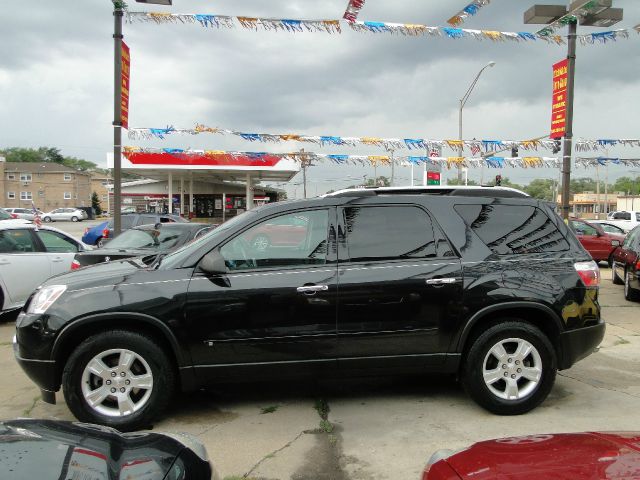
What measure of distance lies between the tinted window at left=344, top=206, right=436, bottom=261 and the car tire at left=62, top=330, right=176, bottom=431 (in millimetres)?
1788

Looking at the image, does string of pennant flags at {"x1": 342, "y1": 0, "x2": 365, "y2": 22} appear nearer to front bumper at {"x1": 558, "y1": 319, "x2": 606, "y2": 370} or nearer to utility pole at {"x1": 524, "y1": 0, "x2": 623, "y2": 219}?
utility pole at {"x1": 524, "y1": 0, "x2": 623, "y2": 219}

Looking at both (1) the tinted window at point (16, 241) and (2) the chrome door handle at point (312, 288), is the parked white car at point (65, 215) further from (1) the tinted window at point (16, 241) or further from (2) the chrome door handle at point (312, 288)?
(2) the chrome door handle at point (312, 288)

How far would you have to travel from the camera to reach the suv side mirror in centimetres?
399

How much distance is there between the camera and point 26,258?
26.1 feet

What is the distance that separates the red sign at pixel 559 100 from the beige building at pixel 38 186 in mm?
86446

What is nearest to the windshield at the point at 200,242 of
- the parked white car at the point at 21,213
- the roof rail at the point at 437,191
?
the roof rail at the point at 437,191

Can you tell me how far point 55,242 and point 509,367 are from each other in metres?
7.46

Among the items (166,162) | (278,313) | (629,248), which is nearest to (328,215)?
(278,313)

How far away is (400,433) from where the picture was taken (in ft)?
13.1

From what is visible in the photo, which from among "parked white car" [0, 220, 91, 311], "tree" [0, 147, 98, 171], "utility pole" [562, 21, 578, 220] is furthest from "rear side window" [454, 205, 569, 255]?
"tree" [0, 147, 98, 171]

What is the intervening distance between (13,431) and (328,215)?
2.77 metres

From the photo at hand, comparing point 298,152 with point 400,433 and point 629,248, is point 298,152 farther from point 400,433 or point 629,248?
point 400,433

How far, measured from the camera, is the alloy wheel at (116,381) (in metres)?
3.96

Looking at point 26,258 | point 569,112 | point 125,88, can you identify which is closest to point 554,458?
point 26,258
